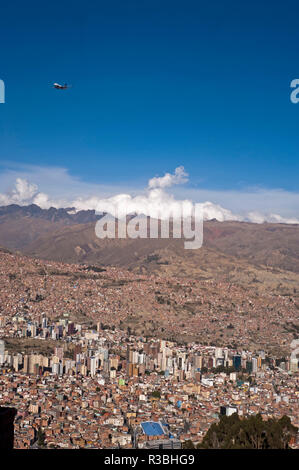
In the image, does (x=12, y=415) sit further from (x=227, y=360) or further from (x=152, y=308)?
(x=152, y=308)

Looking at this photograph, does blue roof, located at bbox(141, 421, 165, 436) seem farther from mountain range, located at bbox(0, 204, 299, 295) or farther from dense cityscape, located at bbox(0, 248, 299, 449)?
mountain range, located at bbox(0, 204, 299, 295)

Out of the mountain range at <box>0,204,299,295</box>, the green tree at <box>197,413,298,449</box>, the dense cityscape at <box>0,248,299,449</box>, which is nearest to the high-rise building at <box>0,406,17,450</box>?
the green tree at <box>197,413,298,449</box>

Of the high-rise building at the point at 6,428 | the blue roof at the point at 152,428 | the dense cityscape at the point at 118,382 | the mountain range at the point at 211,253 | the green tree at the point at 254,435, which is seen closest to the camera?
the high-rise building at the point at 6,428

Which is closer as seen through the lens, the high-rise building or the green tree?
the high-rise building

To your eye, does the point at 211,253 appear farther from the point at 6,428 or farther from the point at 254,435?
the point at 6,428

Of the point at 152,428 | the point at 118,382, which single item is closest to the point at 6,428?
the point at 152,428

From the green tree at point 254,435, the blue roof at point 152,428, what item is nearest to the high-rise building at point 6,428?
the green tree at point 254,435

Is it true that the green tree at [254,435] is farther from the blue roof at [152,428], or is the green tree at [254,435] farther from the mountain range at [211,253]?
the mountain range at [211,253]
